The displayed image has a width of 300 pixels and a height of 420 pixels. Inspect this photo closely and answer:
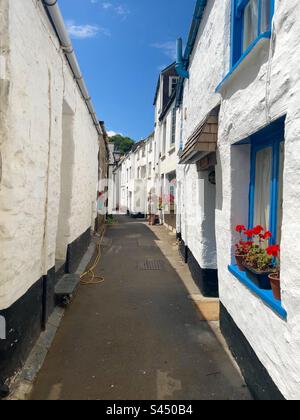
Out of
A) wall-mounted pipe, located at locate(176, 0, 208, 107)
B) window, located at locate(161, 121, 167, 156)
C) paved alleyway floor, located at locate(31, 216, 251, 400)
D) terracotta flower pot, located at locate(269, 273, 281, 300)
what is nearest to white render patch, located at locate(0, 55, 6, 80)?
terracotta flower pot, located at locate(269, 273, 281, 300)

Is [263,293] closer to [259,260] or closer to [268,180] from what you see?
[259,260]

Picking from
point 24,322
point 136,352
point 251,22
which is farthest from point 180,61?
point 24,322

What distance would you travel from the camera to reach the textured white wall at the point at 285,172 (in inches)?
85.2

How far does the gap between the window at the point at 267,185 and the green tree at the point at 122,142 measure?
51617 millimetres

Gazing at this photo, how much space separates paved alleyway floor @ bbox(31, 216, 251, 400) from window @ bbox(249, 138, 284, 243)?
5.87 ft

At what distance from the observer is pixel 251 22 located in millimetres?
3684

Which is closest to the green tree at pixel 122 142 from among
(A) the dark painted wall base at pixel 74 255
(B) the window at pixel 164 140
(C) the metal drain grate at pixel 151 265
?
(B) the window at pixel 164 140

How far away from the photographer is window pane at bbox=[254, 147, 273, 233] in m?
3.21

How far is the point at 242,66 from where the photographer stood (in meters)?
3.33

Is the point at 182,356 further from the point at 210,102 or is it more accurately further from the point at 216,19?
the point at 216,19

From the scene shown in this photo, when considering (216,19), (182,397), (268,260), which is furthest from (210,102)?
(182,397)

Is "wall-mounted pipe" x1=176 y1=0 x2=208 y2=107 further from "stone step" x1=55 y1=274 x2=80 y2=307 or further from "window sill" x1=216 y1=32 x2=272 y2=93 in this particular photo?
"stone step" x1=55 y1=274 x2=80 y2=307

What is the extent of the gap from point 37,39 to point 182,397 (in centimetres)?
438

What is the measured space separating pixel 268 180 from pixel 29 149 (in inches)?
107
